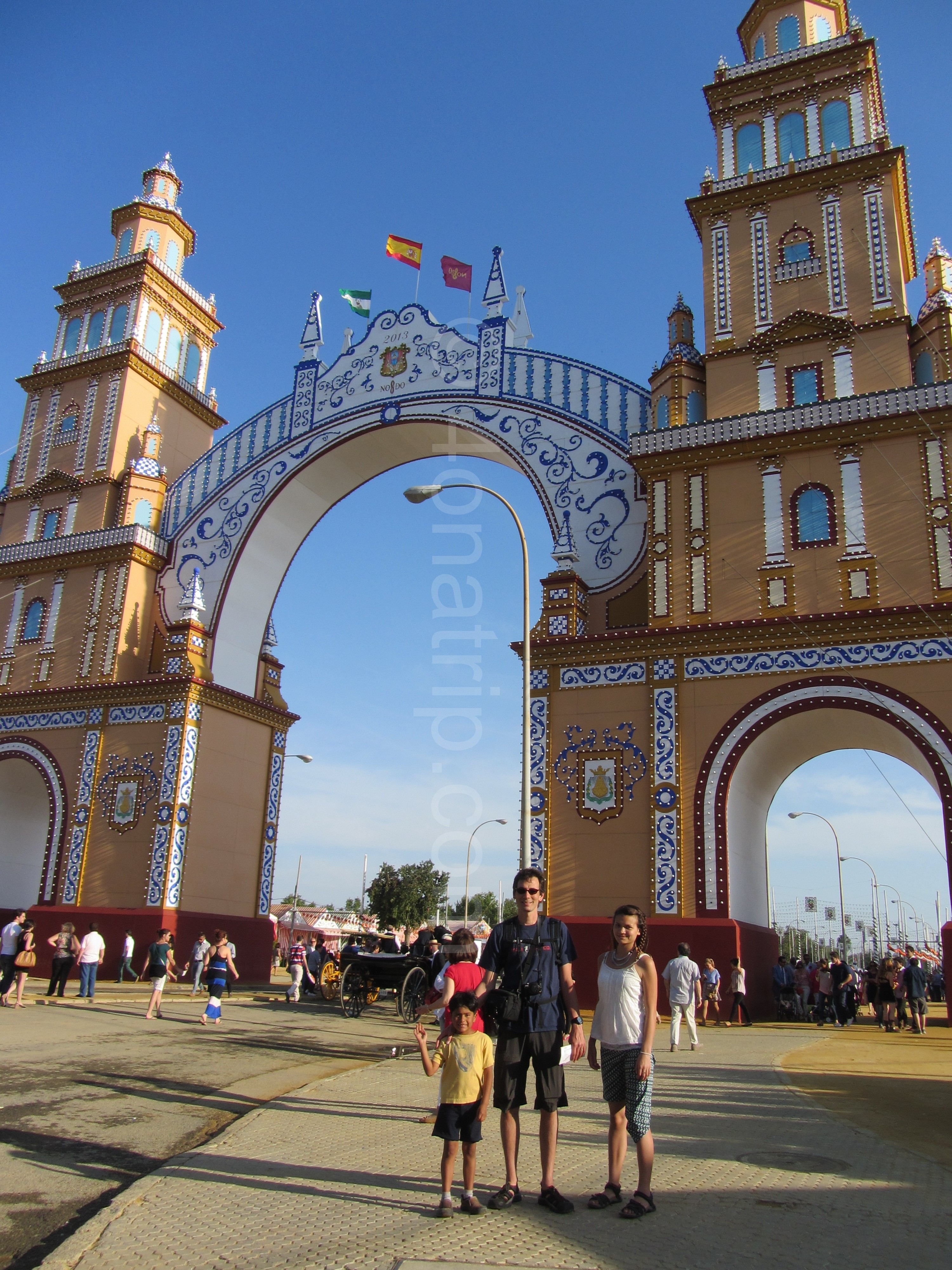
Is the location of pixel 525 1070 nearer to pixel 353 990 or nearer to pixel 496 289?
pixel 353 990

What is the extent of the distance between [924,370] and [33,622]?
70.3 ft

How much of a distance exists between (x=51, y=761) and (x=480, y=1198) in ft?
70.2

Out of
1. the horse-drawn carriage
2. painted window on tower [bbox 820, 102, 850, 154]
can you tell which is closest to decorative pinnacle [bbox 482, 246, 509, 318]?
painted window on tower [bbox 820, 102, 850, 154]

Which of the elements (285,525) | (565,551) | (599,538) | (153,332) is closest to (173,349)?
(153,332)

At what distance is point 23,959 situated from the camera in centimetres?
1556

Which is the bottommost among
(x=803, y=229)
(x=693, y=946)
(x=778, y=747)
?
(x=693, y=946)

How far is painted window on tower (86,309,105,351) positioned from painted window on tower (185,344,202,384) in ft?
7.67

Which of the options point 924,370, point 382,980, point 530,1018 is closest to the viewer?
point 530,1018

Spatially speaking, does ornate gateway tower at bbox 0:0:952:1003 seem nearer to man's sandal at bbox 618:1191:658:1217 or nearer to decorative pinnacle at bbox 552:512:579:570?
decorative pinnacle at bbox 552:512:579:570

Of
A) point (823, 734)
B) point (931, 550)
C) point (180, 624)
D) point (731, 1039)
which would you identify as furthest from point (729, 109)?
point (731, 1039)

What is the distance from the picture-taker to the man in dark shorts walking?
5488 mm

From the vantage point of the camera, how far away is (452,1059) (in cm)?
553

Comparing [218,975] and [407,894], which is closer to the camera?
[218,975]

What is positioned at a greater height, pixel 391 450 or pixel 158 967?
pixel 391 450
